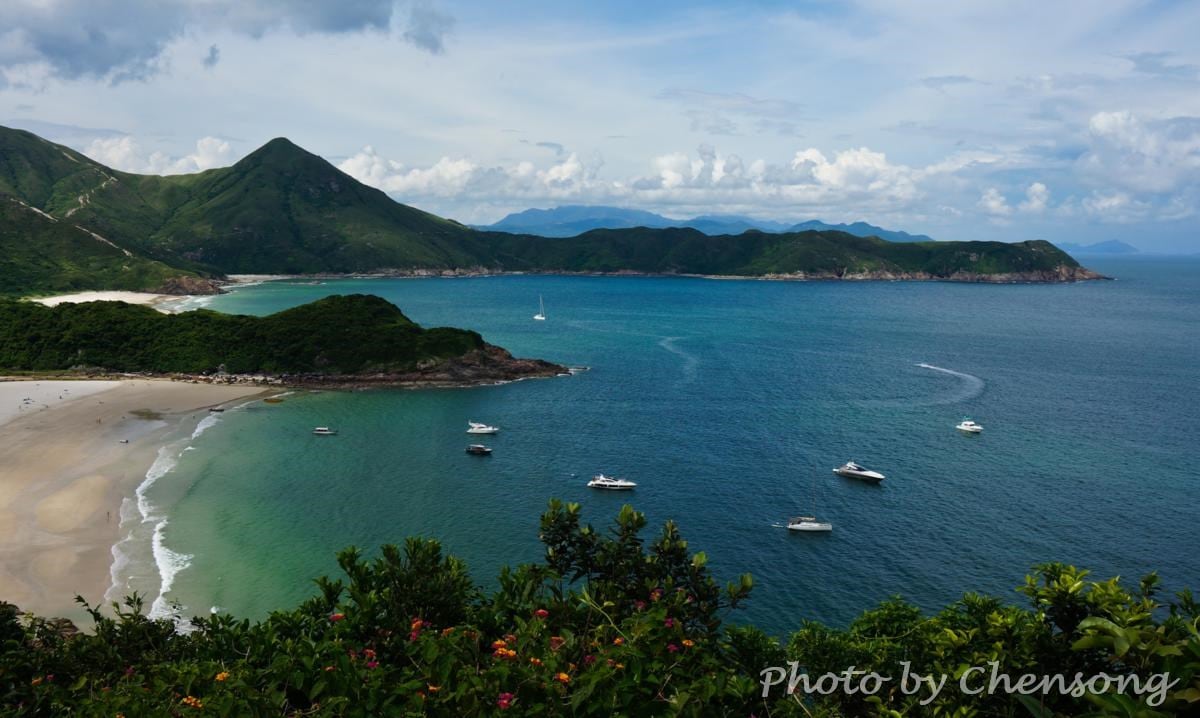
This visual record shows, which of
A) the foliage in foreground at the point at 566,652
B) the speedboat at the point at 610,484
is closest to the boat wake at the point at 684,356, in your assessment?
the speedboat at the point at 610,484

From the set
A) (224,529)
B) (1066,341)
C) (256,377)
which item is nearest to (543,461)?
(224,529)

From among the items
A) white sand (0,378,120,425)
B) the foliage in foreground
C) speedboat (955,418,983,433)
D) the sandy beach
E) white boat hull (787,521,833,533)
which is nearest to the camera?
the foliage in foreground

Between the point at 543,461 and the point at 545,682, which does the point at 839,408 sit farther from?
the point at 545,682

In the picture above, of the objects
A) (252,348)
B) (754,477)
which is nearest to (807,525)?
(754,477)

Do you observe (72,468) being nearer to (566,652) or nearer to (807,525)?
(807,525)

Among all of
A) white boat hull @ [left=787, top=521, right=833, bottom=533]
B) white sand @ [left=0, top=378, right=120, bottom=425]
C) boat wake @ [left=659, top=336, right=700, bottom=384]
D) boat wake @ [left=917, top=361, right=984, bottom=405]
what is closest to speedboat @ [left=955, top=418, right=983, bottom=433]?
boat wake @ [left=917, top=361, right=984, bottom=405]

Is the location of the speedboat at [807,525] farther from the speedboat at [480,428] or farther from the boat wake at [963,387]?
the boat wake at [963,387]

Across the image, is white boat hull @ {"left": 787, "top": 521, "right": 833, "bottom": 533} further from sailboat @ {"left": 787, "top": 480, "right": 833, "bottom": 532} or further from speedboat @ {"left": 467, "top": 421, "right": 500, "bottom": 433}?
speedboat @ {"left": 467, "top": 421, "right": 500, "bottom": 433}
